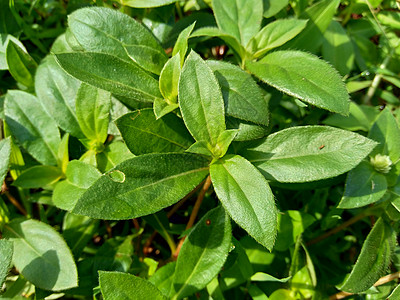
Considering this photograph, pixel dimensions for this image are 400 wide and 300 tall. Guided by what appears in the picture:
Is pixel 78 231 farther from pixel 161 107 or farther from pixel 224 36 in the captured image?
pixel 224 36

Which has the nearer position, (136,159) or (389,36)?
(136,159)

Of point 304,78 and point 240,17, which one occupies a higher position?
point 240,17

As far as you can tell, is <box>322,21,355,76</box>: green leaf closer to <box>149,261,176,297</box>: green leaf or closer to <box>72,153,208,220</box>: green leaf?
<box>72,153,208,220</box>: green leaf

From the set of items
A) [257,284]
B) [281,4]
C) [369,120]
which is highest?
[281,4]

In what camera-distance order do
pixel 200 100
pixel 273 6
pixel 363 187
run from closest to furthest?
pixel 200 100, pixel 363 187, pixel 273 6

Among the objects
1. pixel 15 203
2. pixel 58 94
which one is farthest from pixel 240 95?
pixel 15 203

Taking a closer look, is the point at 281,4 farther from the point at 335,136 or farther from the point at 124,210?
the point at 124,210

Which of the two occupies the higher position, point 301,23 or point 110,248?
point 301,23

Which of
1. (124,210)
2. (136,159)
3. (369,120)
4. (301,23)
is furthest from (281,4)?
(124,210)
